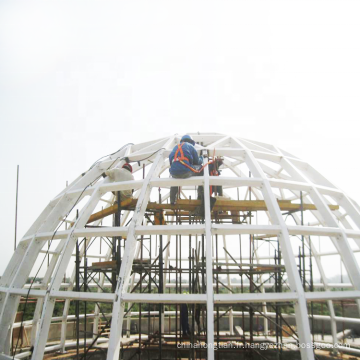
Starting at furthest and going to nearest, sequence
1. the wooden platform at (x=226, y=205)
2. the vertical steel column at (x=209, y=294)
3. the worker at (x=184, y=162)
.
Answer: the wooden platform at (x=226, y=205), the worker at (x=184, y=162), the vertical steel column at (x=209, y=294)

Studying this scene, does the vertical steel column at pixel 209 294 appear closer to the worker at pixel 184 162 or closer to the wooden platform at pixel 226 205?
the worker at pixel 184 162

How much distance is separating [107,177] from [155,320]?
13.7 metres

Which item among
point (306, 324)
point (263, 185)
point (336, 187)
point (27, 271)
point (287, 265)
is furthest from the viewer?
point (336, 187)

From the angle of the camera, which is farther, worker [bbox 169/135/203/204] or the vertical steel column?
worker [bbox 169/135/203/204]

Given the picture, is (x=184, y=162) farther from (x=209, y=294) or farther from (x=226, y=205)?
(x=209, y=294)

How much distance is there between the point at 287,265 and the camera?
30.0ft

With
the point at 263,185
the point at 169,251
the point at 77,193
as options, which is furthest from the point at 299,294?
the point at 169,251

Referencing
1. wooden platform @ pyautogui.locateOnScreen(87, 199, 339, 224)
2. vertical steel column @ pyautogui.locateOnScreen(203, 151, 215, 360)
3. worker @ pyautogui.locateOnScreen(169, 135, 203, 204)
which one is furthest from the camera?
wooden platform @ pyautogui.locateOnScreen(87, 199, 339, 224)

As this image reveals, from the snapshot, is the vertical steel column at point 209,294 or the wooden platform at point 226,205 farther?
the wooden platform at point 226,205

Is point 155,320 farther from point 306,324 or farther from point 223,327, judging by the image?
point 306,324

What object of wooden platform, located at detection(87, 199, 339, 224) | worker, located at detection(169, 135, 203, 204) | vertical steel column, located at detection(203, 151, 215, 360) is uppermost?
worker, located at detection(169, 135, 203, 204)

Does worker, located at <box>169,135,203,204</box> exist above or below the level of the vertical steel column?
above

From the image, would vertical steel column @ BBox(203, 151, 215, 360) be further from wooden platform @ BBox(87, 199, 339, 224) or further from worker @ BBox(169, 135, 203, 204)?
wooden platform @ BBox(87, 199, 339, 224)

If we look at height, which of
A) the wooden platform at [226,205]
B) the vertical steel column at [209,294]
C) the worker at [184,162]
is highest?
the worker at [184,162]
